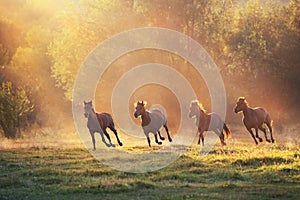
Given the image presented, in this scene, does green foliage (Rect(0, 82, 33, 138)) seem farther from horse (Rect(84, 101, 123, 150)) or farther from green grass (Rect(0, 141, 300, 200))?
green grass (Rect(0, 141, 300, 200))

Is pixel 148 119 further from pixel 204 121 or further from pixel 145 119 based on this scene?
pixel 204 121

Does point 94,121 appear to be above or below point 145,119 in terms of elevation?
below

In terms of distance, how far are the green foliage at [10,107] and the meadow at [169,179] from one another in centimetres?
1397

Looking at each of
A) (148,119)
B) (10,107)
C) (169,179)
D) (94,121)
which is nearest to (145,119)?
(148,119)

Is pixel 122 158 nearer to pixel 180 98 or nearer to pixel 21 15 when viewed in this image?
pixel 180 98

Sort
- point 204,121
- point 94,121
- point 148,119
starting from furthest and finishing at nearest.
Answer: point 148,119 < point 204,121 < point 94,121

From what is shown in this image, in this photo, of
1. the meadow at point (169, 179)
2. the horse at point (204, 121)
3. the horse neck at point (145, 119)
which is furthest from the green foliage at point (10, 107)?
the horse at point (204, 121)

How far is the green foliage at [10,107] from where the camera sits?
36062mm

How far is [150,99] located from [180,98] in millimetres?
2422

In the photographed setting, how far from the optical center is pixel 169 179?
16969mm

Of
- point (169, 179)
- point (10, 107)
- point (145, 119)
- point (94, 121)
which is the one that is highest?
point (10, 107)

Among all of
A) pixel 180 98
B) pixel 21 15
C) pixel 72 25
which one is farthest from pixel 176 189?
pixel 21 15

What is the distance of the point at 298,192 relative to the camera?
14141 millimetres

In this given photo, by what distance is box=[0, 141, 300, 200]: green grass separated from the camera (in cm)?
1462
